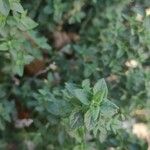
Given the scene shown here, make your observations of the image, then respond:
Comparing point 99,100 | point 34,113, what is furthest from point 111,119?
point 34,113

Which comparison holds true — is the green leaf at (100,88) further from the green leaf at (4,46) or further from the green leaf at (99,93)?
the green leaf at (4,46)

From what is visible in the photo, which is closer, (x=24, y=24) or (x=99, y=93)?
(x=99, y=93)

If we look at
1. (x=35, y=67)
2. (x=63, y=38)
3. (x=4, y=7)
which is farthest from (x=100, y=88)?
(x=63, y=38)

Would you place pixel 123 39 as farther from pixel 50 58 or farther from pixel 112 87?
pixel 50 58

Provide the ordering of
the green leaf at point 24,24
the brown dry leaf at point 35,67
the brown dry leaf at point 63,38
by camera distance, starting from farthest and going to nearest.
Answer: the brown dry leaf at point 63,38 → the brown dry leaf at point 35,67 → the green leaf at point 24,24

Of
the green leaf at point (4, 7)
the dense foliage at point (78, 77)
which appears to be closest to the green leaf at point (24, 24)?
the dense foliage at point (78, 77)

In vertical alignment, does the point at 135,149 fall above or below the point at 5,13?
below

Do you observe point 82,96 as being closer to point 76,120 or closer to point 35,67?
point 76,120
